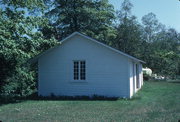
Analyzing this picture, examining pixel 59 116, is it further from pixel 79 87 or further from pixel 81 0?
pixel 81 0

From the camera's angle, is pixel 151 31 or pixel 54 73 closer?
pixel 54 73

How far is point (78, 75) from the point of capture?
1830 cm

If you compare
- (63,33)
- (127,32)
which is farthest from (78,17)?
(127,32)

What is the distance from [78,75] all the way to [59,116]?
753cm

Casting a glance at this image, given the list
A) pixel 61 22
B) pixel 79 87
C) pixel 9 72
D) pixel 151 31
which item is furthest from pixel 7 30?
pixel 151 31

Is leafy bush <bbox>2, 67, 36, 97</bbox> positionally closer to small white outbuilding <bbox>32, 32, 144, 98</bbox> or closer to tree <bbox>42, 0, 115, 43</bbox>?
small white outbuilding <bbox>32, 32, 144, 98</bbox>

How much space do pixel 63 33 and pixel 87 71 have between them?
17.6 meters

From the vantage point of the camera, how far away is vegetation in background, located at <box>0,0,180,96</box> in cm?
1623

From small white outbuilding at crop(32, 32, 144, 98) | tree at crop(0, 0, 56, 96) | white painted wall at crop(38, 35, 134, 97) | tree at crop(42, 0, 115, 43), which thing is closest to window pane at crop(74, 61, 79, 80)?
small white outbuilding at crop(32, 32, 144, 98)

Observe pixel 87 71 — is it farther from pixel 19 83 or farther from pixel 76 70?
pixel 19 83

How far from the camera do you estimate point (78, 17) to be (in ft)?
111

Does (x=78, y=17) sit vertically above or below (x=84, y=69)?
above

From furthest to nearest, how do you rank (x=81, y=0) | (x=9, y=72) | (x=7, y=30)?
(x=81, y=0) < (x=9, y=72) < (x=7, y=30)

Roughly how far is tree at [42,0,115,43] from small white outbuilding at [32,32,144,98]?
15.3m
